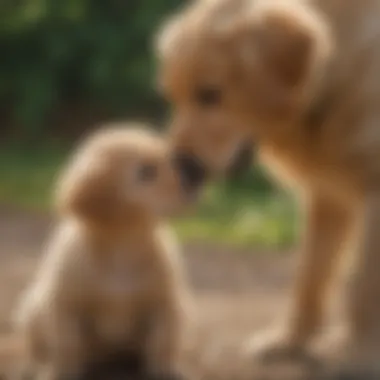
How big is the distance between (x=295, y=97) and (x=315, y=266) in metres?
0.36

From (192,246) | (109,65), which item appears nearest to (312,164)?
(192,246)

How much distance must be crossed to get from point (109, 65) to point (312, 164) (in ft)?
4.54

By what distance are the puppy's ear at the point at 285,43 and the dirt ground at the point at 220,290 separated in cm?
41

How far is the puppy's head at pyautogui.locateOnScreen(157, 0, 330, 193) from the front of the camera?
1.46 metres

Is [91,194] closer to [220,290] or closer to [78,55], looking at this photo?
[220,290]

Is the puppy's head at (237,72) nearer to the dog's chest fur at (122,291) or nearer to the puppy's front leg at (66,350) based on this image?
the dog's chest fur at (122,291)

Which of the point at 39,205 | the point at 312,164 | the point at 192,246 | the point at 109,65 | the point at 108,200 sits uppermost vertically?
the point at 109,65

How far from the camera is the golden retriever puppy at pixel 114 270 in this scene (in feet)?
4.59

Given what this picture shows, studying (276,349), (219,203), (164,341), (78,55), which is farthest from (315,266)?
(78,55)

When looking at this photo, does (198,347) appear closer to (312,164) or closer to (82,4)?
(312,164)

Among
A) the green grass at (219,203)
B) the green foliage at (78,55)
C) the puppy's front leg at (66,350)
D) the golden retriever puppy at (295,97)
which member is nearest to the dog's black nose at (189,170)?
the golden retriever puppy at (295,97)

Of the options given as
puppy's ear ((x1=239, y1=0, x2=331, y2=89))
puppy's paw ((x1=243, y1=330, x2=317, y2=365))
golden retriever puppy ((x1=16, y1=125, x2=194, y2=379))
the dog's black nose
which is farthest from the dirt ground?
puppy's ear ((x1=239, y1=0, x2=331, y2=89))

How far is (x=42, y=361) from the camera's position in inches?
58.4

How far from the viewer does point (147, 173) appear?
1.42 metres
